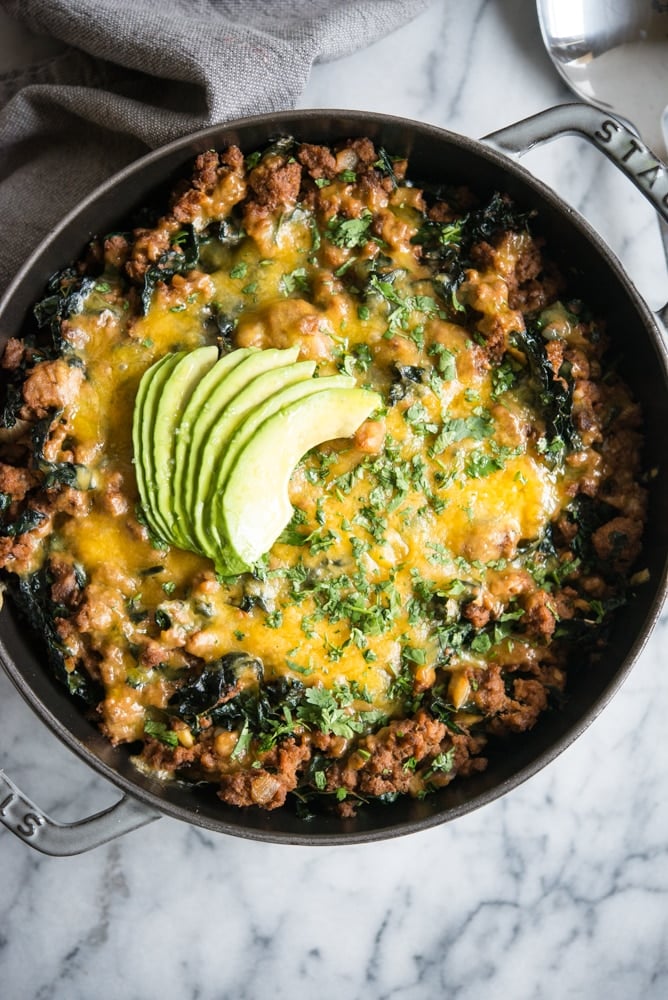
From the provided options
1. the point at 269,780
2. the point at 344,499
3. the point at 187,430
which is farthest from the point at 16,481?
the point at 269,780

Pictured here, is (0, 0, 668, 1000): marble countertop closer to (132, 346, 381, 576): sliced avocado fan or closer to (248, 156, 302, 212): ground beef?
(248, 156, 302, 212): ground beef

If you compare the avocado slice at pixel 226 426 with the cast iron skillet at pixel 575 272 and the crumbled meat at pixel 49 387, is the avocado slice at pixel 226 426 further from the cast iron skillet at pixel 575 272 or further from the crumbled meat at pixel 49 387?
the cast iron skillet at pixel 575 272

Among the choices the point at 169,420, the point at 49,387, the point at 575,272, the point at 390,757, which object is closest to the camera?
the point at 169,420

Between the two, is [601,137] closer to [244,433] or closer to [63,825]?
[244,433]

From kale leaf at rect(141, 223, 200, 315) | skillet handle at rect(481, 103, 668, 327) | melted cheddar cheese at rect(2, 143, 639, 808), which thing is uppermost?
skillet handle at rect(481, 103, 668, 327)

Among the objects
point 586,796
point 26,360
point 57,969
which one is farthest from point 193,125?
point 57,969

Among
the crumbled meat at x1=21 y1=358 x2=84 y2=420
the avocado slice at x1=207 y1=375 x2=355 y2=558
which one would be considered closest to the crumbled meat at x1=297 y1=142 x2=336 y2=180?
the avocado slice at x1=207 y1=375 x2=355 y2=558
